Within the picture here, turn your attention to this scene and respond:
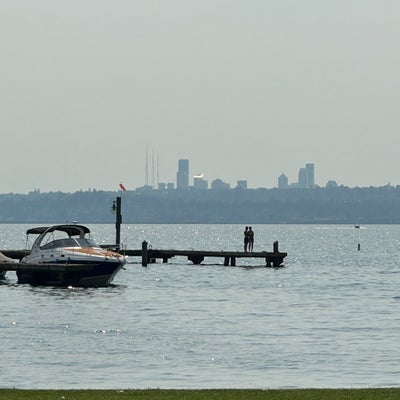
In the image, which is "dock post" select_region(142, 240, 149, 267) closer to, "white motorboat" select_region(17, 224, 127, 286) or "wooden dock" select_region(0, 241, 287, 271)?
"wooden dock" select_region(0, 241, 287, 271)

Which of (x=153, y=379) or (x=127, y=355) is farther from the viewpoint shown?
(x=127, y=355)

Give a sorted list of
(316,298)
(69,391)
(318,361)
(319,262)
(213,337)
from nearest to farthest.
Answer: (69,391)
(318,361)
(213,337)
(316,298)
(319,262)

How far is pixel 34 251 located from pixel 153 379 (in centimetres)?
4335

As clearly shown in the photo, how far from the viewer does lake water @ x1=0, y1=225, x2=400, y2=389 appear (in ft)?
120

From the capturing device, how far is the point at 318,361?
4028cm

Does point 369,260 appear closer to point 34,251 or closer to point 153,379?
point 34,251

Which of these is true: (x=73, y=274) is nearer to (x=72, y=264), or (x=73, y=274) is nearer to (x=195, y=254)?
(x=72, y=264)

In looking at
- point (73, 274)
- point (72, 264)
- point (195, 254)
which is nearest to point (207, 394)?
point (72, 264)

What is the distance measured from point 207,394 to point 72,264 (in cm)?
4717

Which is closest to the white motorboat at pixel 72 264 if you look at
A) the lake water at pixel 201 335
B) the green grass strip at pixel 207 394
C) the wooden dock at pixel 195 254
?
the lake water at pixel 201 335

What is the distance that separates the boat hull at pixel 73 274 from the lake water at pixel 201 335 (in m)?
0.95

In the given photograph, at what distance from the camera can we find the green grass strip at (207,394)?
94.0 feet

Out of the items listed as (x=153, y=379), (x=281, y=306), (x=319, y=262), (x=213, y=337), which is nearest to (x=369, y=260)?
(x=319, y=262)

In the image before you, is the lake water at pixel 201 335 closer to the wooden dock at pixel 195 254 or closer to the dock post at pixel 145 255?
the wooden dock at pixel 195 254
